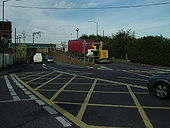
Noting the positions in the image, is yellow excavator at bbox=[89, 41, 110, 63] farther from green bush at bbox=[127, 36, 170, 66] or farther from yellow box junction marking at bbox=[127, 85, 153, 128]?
yellow box junction marking at bbox=[127, 85, 153, 128]

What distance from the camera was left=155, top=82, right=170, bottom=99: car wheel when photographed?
6410mm

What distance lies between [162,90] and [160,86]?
164mm

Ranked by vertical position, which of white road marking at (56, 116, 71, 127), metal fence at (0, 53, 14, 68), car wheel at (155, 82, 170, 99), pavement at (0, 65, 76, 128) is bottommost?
pavement at (0, 65, 76, 128)

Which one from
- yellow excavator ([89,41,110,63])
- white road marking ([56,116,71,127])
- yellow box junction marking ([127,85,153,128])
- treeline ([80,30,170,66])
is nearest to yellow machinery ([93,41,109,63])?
yellow excavator ([89,41,110,63])

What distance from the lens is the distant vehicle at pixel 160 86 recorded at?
21.0 feet

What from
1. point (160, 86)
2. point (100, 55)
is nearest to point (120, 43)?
point (100, 55)

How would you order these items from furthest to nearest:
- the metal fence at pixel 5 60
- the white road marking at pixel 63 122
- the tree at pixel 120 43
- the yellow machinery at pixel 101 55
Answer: the tree at pixel 120 43 → the yellow machinery at pixel 101 55 → the metal fence at pixel 5 60 → the white road marking at pixel 63 122

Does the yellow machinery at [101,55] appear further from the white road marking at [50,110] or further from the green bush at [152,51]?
the white road marking at [50,110]

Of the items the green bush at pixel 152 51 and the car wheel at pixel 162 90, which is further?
the green bush at pixel 152 51

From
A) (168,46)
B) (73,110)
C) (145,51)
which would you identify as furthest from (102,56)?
(73,110)

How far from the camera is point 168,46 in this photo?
21.6 m

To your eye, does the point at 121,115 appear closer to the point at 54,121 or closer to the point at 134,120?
the point at 134,120

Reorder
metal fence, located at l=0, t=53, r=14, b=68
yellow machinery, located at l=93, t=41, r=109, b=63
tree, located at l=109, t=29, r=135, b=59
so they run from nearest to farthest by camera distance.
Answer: metal fence, located at l=0, t=53, r=14, b=68, yellow machinery, located at l=93, t=41, r=109, b=63, tree, located at l=109, t=29, r=135, b=59

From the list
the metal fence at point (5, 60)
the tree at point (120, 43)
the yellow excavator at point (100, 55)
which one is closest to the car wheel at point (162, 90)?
the metal fence at point (5, 60)
